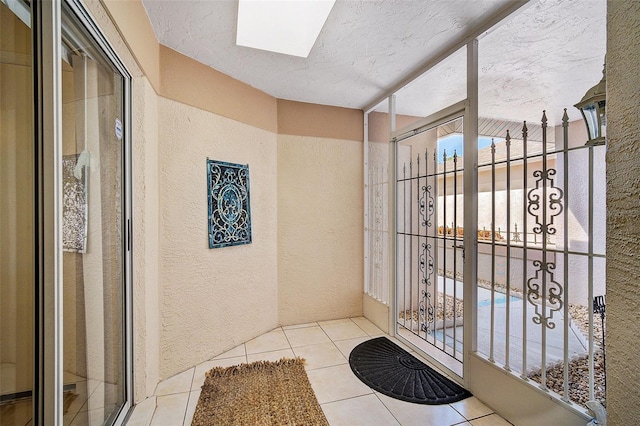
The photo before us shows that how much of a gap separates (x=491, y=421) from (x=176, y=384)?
82.7 inches

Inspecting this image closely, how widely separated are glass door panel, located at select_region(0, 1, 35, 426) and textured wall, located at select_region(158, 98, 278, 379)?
3.85ft

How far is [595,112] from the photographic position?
125cm

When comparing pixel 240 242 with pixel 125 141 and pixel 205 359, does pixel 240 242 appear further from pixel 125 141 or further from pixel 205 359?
pixel 125 141

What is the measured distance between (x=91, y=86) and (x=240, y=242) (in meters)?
1.55

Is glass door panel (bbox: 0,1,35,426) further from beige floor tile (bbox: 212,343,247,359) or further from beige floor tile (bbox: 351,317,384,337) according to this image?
beige floor tile (bbox: 351,317,384,337)

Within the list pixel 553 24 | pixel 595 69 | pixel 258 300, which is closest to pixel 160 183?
pixel 258 300

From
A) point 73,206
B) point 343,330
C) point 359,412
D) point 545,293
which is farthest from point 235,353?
point 545,293

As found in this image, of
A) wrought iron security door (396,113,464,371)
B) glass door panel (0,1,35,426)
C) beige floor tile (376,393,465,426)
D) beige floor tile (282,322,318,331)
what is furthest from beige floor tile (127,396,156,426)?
wrought iron security door (396,113,464,371)

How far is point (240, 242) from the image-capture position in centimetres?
259

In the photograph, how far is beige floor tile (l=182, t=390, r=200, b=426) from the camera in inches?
66.6

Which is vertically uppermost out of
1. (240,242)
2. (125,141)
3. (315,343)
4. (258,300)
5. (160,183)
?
(125,141)

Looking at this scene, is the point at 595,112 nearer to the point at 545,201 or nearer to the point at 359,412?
the point at 545,201

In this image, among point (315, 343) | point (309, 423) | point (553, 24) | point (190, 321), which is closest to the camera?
point (309, 423)

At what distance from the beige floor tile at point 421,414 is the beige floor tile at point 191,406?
4.02 ft
